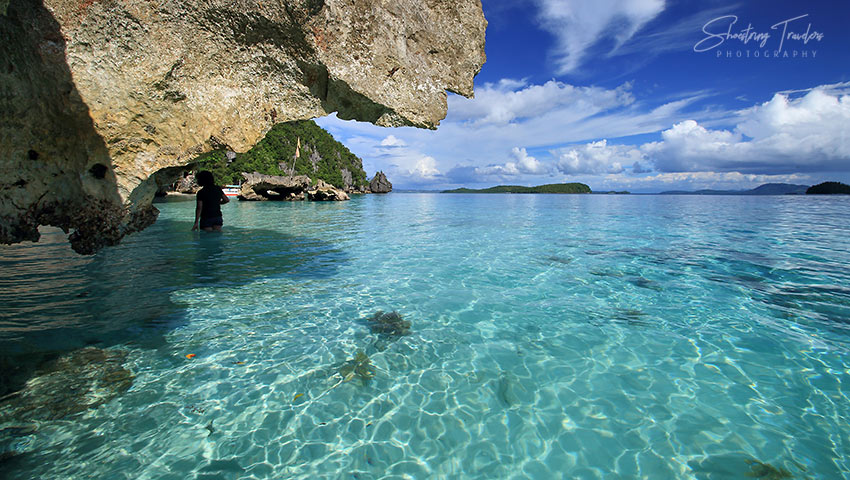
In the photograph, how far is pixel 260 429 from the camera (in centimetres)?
361

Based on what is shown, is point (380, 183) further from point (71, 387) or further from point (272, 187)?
point (71, 387)

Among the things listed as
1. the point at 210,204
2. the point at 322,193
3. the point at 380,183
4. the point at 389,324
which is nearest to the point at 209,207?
the point at 210,204

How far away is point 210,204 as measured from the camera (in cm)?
1586

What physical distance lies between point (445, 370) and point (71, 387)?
14.5ft

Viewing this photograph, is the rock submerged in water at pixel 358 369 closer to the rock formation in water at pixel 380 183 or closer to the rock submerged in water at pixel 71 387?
the rock submerged in water at pixel 71 387

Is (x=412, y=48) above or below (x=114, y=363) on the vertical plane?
above

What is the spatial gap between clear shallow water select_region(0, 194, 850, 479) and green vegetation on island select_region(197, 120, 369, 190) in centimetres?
4812

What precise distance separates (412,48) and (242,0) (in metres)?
3.30

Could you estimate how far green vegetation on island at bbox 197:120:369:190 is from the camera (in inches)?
2655

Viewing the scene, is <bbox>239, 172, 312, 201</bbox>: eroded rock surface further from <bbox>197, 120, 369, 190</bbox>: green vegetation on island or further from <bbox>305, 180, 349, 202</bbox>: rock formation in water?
<bbox>197, 120, 369, 190</bbox>: green vegetation on island

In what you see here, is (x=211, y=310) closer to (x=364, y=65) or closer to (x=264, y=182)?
(x=364, y=65)

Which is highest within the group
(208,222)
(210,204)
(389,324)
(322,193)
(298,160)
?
(298,160)

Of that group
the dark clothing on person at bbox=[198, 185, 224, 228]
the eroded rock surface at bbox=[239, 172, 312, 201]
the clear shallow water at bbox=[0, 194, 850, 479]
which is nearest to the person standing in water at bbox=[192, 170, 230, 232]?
the dark clothing on person at bbox=[198, 185, 224, 228]

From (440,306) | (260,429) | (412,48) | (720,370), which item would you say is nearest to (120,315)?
(260,429)
